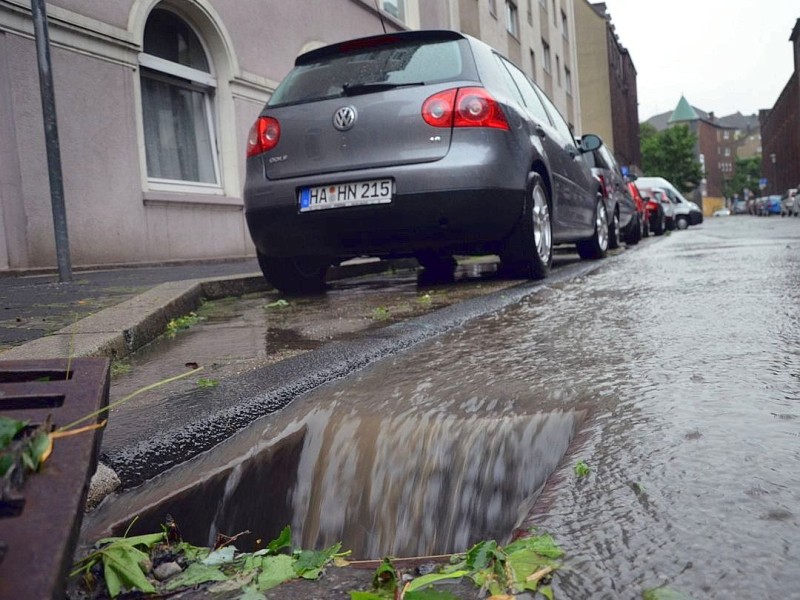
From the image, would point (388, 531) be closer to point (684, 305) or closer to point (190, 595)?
point (190, 595)

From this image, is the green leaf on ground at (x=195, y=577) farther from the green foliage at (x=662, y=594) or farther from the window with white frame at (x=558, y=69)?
the window with white frame at (x=558, y=69)

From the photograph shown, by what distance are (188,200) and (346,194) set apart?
5.23m

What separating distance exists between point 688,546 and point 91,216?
816 centimetres

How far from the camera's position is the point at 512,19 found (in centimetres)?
2831

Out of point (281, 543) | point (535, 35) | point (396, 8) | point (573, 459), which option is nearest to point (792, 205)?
point (535, 35)

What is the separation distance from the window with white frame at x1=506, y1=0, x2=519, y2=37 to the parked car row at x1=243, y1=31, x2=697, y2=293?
74.8 feet

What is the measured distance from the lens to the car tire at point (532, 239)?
571 cm

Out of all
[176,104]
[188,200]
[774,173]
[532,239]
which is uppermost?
[774,173]

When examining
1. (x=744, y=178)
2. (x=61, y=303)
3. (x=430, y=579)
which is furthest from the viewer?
(x=744, y=178)

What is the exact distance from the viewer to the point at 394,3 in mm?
17484

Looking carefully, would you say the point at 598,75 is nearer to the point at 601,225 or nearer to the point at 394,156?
the point at 601,225

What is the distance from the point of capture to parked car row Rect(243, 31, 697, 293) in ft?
16.8

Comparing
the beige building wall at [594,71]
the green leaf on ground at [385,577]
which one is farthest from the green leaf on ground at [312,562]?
the beige building wall at [594,71]

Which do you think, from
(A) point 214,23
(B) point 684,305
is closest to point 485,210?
(B) point 684,305
